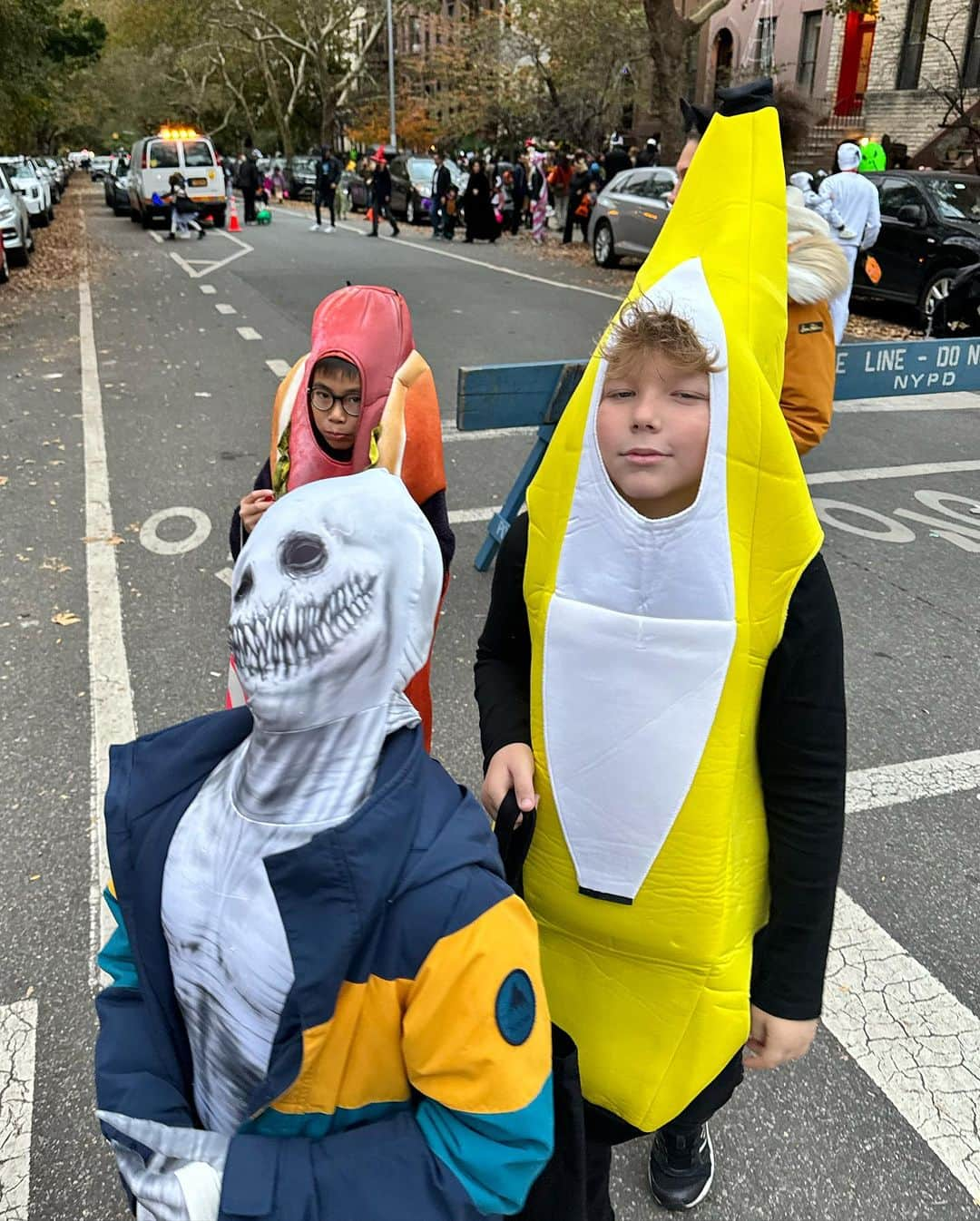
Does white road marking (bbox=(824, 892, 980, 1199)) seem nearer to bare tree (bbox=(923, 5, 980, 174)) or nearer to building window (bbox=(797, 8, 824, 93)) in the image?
bare tree (bbox=(923, 5, 980, 174))

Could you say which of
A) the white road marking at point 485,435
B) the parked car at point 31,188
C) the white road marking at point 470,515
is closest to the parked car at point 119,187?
the parked car at point 31,188

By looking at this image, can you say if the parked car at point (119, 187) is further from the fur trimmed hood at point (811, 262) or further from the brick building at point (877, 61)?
the fur trimmed hood at point (811, 262)

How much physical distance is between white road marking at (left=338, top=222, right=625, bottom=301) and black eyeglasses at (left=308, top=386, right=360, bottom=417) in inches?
463

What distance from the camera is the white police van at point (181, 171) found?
25.3 meters

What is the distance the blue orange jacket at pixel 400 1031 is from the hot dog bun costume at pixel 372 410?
1.32 meters

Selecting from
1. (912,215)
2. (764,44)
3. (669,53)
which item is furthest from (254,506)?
(764,44)

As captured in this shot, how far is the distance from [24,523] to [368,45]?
4916cm

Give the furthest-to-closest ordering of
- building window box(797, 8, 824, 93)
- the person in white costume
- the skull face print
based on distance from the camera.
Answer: building window box(797, 8, 824, 93)
the person in white costume
the skull face print

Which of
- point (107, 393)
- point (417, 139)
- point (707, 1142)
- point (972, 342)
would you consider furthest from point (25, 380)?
point (417, 139)

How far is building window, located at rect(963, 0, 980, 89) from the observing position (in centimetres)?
2219

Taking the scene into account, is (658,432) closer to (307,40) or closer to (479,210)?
(479,210)

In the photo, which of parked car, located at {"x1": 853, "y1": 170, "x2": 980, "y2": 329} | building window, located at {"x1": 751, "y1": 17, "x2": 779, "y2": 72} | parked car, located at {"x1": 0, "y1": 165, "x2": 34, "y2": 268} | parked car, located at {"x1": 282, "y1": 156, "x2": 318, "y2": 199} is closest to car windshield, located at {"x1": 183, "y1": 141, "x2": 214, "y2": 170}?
parked car, located at {"x1": 0, "y1": 165, "x2": 34, "y2": 268}

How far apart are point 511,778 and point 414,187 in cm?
2796

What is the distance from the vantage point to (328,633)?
3.43 ft
